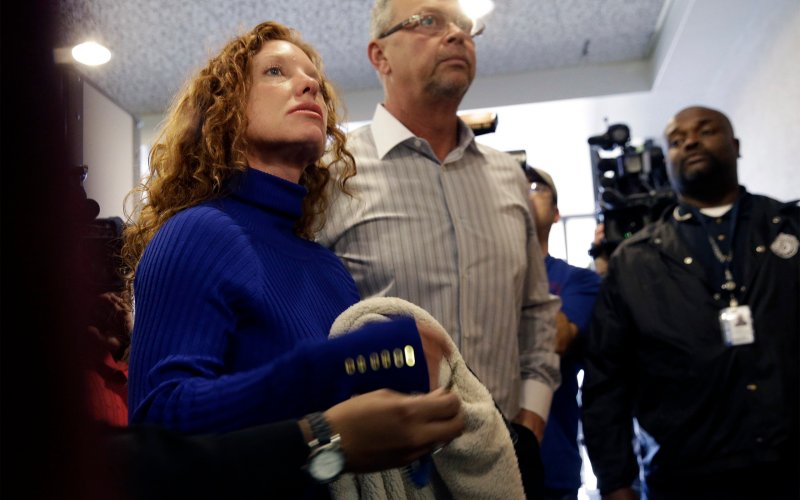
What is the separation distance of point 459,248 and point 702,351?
2.78 feet

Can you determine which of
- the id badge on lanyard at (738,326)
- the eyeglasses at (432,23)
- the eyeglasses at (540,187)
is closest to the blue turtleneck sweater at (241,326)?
the eyeglasses at (432,23)

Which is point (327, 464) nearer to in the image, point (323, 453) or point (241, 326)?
point (323, 453)

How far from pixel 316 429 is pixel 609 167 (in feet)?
10.3

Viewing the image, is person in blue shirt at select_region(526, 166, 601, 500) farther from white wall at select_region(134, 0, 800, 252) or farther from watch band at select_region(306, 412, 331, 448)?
white wall at select_region(134, 0, 800, 252)

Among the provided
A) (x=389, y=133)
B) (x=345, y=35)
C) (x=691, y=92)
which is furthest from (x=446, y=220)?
(x=691, y=92)

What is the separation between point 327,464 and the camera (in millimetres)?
656

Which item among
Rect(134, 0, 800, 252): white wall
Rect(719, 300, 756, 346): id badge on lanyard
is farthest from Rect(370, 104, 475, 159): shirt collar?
Rect(134, 0, 800, 252): white wall

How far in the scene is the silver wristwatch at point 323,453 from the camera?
641 mm

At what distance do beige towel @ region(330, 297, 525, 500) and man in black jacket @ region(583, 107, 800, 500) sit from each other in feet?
4.19

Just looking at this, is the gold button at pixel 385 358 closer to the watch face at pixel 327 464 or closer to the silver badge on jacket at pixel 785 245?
the watch face at pixel 327 464

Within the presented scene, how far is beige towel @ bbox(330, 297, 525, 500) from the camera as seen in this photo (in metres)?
0.88

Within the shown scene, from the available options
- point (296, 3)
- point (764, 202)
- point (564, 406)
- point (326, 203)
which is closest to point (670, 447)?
point (564, 406)

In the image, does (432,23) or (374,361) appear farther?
(432,23)

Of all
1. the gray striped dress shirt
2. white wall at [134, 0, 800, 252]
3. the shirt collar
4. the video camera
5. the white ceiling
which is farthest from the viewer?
the white ceiling
